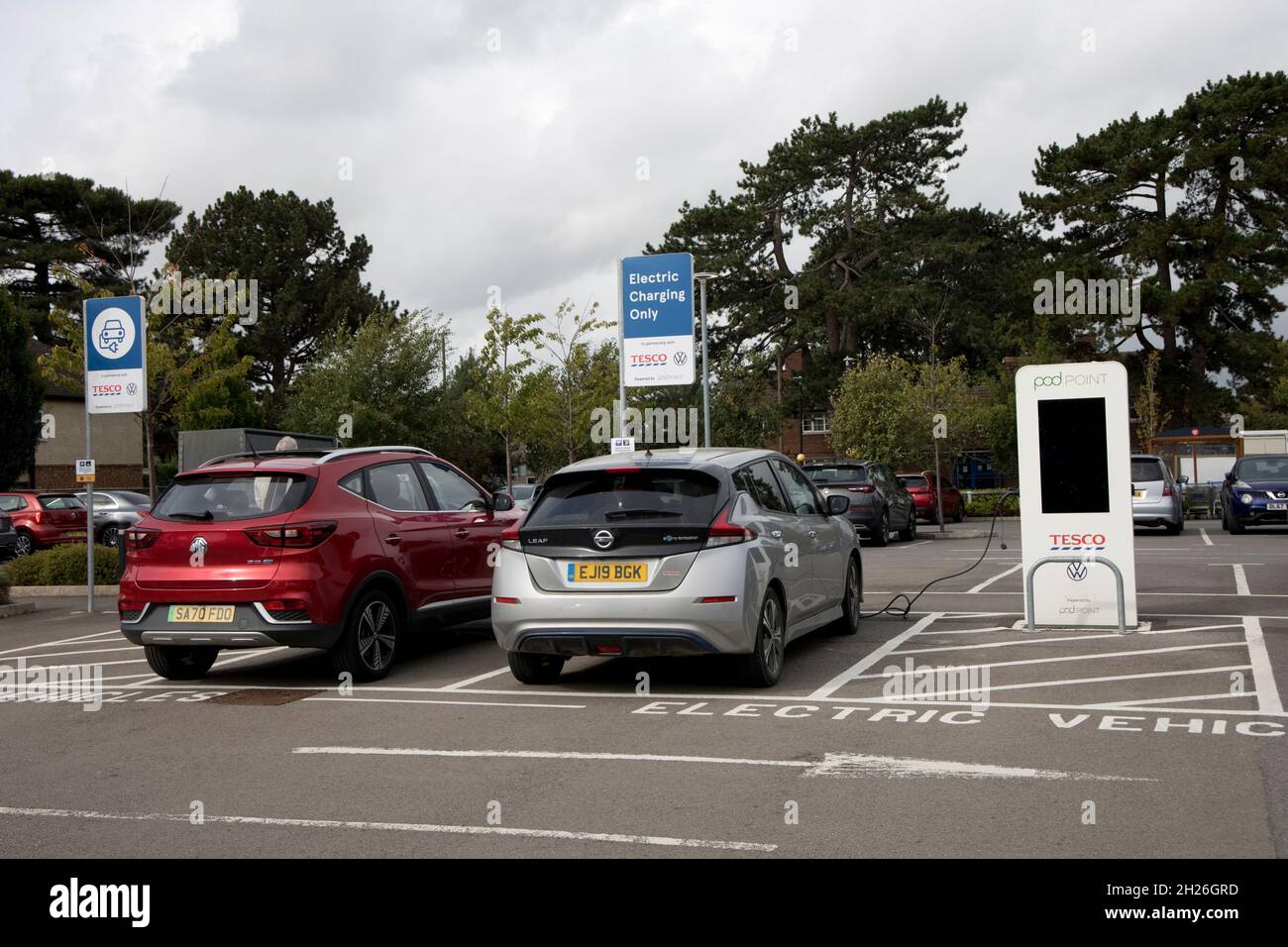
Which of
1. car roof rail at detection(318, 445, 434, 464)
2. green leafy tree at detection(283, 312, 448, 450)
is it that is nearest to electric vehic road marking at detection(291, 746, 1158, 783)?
car roof rail at detection(318, 445, 434, 464)

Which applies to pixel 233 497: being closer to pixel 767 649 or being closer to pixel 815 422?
pixel 767 649

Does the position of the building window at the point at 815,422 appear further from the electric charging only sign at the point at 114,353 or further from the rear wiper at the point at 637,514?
the rear wiper at the point at 637,514

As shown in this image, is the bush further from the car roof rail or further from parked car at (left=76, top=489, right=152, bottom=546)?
the car roof rail

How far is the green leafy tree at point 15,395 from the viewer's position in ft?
107

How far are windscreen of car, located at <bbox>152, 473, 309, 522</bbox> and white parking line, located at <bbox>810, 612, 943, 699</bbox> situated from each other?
157 inches

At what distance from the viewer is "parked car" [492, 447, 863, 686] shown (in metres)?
8.21

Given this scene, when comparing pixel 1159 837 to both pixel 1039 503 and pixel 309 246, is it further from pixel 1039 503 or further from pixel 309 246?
pixel 309 246

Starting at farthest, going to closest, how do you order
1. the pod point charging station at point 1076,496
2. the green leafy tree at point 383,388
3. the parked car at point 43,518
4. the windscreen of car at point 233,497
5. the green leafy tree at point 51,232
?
the green leafy tree at point 51,232 → the green leafy tree at point 383,388 → the parked car at point 43,518 → the pod point charging station at point 1076,496 → the windscreen of car at point 233,497

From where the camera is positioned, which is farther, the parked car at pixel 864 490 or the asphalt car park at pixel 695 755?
the parked car at pixel 864 490

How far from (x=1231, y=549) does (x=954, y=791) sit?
17.7 meters

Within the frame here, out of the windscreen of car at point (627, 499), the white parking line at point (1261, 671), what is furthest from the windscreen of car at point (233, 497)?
the white parking line at point (1261, 671)

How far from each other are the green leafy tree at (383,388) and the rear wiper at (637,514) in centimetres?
3211

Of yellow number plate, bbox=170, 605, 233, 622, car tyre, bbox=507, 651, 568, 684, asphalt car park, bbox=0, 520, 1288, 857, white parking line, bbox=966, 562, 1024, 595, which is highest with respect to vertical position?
yellow number plate, bbox=170, 605, 233, 622
